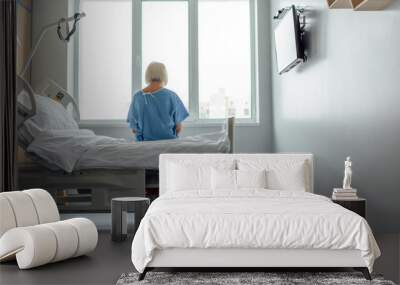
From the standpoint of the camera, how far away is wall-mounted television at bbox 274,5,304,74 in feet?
17.3

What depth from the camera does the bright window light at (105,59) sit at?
7297 mm

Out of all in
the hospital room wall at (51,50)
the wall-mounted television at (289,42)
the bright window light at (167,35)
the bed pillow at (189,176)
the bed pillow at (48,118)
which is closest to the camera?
the bed pillow at (189,176)

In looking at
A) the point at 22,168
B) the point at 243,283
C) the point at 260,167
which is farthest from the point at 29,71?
the point at 243,283

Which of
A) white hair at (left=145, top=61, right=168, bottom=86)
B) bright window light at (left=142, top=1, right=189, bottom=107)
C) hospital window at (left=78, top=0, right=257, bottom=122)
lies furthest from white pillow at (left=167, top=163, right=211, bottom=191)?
bright window light at (left=142, top=1, right=189, bottom=107)

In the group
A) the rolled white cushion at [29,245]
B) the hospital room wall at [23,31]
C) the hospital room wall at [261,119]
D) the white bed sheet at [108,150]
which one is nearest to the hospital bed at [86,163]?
the white bed sheet at [108,150]

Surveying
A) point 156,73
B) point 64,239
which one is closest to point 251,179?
point 64,239

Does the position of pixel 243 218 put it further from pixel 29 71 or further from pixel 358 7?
pixel 29 71

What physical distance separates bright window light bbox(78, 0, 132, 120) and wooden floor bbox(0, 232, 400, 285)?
143 inches

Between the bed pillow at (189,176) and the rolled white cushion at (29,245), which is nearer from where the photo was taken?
the rolled white cushion at (29,245)

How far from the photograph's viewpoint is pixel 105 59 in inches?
290

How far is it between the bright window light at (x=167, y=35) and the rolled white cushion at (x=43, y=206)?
3.79 m

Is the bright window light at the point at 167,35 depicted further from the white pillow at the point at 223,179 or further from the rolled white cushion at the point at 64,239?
the rolled white cushion at the point at 64,239

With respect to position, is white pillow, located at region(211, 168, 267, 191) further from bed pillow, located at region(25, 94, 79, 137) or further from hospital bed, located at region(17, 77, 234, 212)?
bed pillow, located at region(25, 94, 79, 137)

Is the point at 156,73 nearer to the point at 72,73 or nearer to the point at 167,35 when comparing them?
the point at 167,35
